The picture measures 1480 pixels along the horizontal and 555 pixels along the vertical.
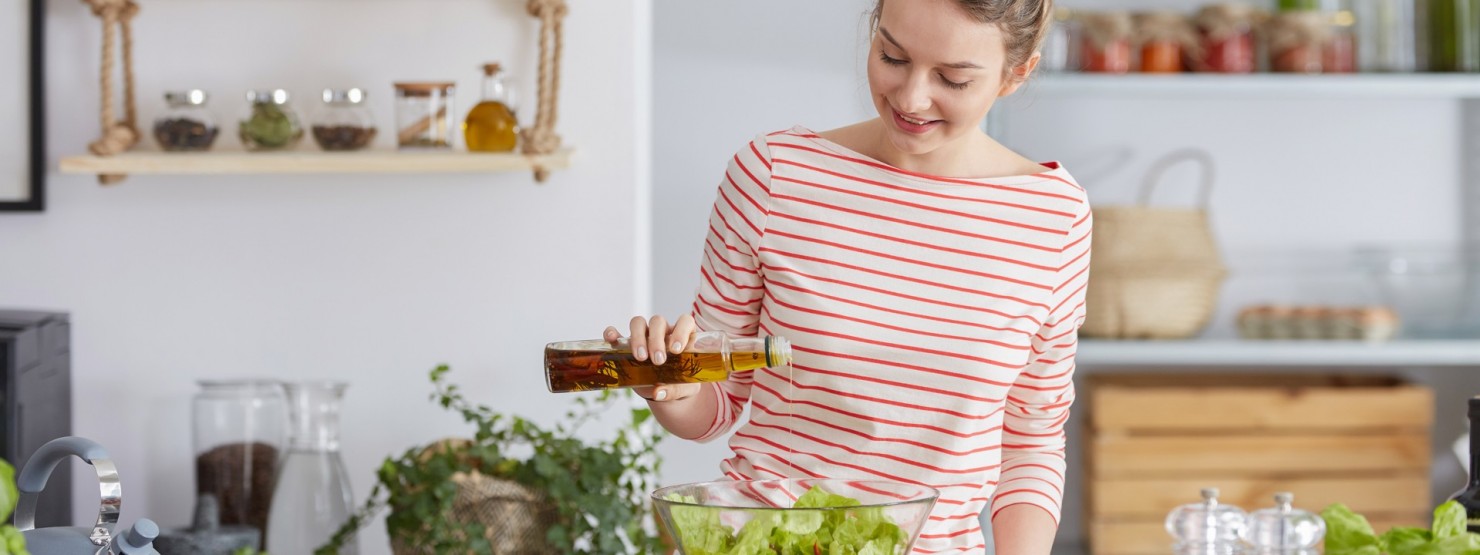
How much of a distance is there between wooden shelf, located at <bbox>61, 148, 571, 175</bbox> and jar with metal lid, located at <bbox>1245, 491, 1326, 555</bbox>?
1.33 meters

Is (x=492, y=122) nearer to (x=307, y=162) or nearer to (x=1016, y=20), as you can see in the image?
(x=307, y=162)

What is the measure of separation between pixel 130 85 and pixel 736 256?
1.45 meters

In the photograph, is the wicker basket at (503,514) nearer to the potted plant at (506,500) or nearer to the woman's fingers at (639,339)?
the potted plant at (506,500)

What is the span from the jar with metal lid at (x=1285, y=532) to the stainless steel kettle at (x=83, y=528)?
84 centimetres

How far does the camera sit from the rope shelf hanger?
7.39 ft

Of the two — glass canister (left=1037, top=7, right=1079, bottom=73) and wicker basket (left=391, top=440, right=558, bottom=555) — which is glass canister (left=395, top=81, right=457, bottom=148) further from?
glass canister (left=1037, top=7, right=1079, bottom=73)

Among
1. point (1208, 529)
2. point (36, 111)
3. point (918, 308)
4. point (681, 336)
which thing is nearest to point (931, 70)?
point (918, 308)

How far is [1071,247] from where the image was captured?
1277 millimetres

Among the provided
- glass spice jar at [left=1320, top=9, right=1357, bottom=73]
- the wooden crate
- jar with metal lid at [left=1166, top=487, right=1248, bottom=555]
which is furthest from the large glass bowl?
glass spice jar at [left=1320, top=9, right=1357, bottom=73]

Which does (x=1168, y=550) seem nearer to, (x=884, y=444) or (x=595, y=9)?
(x=595, y=9)

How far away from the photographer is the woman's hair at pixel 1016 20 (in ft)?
3.82

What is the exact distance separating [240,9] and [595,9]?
0.59m

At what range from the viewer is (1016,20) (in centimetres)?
119

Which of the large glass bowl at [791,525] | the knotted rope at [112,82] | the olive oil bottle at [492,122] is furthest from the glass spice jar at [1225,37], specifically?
the large glass bowl at [791,525]
